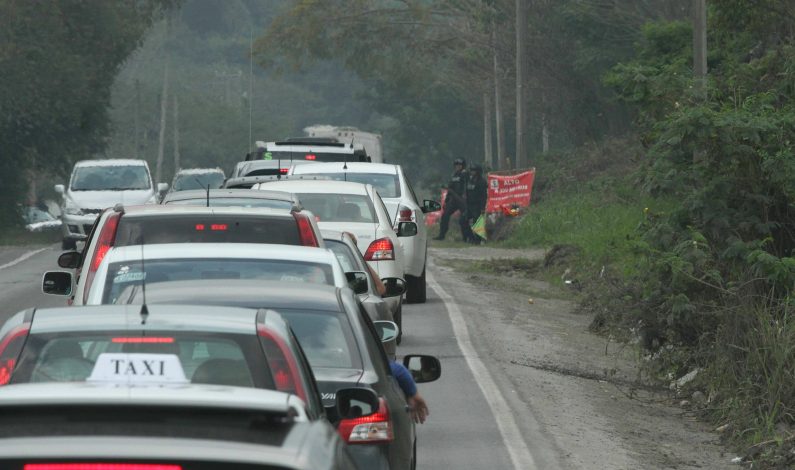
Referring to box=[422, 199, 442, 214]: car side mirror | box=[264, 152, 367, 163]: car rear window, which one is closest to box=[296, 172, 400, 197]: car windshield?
box=[422, 199, 442, 214]: car side mirror

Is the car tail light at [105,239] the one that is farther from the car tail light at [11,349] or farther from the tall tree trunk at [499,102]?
the tall tree trunk at [499,102]

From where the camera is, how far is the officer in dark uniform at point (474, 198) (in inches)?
1409

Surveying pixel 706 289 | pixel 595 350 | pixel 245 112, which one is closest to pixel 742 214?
pixel 706 289

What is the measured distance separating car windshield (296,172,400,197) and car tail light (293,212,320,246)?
8485 mm

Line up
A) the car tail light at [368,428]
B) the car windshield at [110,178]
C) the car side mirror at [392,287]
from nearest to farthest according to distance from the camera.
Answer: the car tail light at [368,428] → the car side mirror at [392,287] → the car windshield at [110,178]

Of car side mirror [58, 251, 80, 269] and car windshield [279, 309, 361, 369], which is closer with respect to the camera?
car windshield [279, 309, 361, 369]

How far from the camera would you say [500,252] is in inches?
1239

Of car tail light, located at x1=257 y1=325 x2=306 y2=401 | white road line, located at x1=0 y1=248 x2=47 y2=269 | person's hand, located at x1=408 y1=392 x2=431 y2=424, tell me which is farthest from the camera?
white road line, located at x1=0 y1=248 x2=47 y2=269

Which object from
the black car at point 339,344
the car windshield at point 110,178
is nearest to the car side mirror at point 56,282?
the black car at point 339,344

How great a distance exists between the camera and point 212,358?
485 cm

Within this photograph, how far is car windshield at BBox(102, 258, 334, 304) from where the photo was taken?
Result: 24.8 ft

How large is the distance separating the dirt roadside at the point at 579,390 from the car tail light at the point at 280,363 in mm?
4967

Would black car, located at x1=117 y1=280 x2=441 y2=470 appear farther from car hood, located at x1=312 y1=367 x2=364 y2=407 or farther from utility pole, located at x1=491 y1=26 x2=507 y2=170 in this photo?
utility pole, located at x1=491 y1=26 x2=507 y2=170

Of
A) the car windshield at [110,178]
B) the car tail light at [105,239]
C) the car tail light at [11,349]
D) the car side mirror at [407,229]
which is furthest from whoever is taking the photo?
the car windshield at [110,178]
